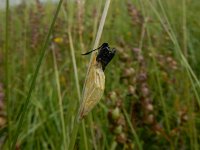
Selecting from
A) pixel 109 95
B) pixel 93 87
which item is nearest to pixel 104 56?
pixel 93 87

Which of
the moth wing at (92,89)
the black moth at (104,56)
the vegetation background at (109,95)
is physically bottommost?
the vegetation background at (109,95)

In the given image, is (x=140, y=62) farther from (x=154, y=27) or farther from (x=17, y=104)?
(x=154, y=27)

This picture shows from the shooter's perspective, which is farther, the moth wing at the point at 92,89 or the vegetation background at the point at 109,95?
the vegetation background at the point at 109,95

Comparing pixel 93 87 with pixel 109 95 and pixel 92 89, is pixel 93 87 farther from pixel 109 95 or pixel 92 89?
pixel 109 95

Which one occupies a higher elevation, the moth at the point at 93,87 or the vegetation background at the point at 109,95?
the moth at the point at 93,87

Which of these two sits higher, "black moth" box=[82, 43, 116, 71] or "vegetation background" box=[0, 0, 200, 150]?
"black moth" box=[82, 43, 116, 71]

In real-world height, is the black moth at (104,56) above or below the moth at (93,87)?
above

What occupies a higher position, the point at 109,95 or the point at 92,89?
the point at 92,89

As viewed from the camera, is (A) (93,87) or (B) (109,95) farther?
(B) (109,95)
